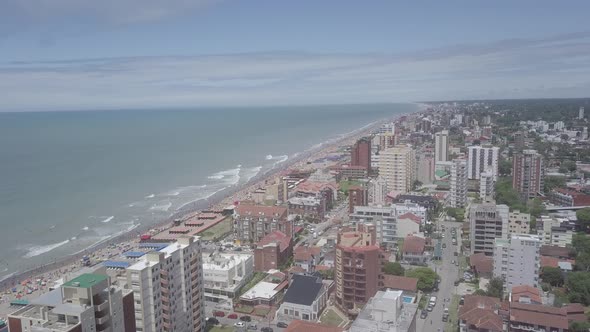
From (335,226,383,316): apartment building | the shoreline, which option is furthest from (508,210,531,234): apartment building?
the shoreline

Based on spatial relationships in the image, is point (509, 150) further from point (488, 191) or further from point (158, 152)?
point (158, 152)

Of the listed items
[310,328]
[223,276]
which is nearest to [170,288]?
[310,328]

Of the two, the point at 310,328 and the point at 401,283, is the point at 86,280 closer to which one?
the point at 310,328

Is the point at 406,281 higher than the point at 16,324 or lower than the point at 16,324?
lower

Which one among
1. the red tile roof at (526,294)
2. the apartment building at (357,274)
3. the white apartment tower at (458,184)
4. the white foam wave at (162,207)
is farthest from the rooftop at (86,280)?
the white apartment tower at (458,184)

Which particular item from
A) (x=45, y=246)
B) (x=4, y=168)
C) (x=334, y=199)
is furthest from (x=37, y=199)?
(x=334, y=199)
